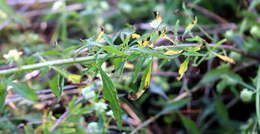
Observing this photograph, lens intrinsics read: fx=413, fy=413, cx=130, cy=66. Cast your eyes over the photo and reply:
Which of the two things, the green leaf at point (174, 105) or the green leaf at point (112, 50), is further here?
the green leaf at point (174, 105)

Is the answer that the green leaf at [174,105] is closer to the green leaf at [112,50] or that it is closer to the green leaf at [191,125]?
the green leaf at [191,125]

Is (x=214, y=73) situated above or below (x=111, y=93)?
below

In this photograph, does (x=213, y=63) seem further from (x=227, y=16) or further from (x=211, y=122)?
(x=227, y=16)

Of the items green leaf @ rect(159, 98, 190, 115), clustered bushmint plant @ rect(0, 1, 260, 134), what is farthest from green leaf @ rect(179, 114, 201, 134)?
clustered bushmint plant @ rect(0, 1, 260, 134)

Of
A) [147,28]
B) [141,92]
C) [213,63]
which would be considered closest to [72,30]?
[147,28]

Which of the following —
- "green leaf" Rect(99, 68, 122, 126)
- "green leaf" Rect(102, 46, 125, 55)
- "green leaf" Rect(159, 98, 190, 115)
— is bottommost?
"green leaf" Rect(159, 98, 190, 115)

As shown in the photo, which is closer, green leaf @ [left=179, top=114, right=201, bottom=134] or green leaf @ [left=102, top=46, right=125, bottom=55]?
green leaf @ [left=102, top=46, right=125, bottom=55]

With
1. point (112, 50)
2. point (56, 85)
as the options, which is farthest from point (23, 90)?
point (112, 50)

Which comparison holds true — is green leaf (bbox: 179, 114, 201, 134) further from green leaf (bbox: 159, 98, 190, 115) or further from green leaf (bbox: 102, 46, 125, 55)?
green leaf (bbox: 102, 46, 125, 55)

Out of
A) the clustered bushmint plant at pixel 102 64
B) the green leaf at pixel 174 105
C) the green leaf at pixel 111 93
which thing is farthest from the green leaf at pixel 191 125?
the green leaf at pixel 111 93

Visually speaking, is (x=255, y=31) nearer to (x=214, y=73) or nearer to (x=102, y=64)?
(x=214, y=73)

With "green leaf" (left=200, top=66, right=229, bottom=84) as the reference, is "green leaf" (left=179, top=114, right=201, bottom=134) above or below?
below
